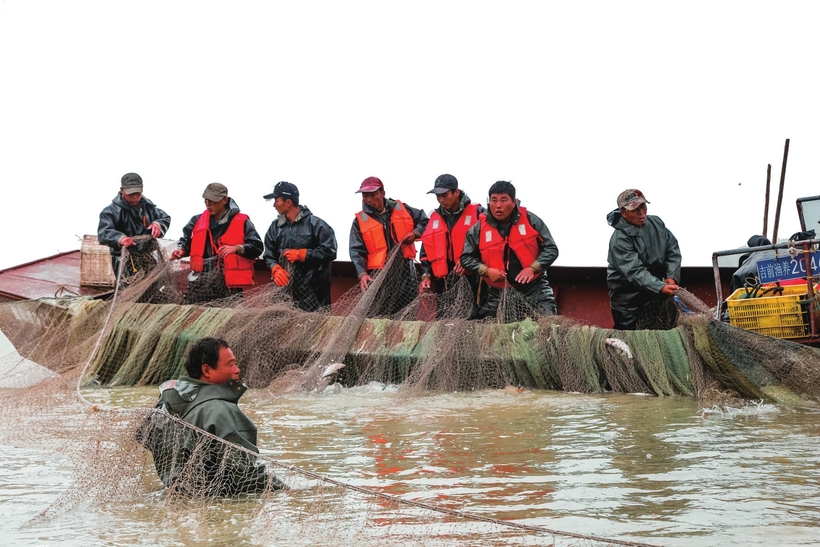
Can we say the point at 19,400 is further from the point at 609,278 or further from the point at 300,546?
the point at 609,278

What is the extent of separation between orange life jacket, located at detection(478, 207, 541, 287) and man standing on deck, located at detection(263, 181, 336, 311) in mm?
1777

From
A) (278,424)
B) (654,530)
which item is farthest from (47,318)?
(654,530)

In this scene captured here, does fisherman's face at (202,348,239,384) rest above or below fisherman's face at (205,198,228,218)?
below

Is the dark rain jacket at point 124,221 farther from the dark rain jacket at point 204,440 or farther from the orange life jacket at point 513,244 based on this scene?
the dark rain jacket at point 204,440

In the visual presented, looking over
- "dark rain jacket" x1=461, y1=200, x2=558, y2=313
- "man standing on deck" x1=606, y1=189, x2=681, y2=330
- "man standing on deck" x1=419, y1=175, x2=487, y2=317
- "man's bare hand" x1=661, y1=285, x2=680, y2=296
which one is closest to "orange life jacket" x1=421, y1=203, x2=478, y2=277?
"man standing on deck" x1=419, y1=175, x2=487, y2=317

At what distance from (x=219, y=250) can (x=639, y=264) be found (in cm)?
431

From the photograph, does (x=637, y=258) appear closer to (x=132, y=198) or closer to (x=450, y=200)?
(x=450, y=200)

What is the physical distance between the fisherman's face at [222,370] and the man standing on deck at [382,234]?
504cm

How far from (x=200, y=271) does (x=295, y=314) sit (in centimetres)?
173

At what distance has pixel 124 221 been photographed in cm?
1106

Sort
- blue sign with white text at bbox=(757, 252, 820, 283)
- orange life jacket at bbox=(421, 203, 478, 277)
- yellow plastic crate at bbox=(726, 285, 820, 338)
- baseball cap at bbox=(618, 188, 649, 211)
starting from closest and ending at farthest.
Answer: yellow plastic crate at bbox=(726, 285, 820, 338) → blue sign with white text at bbox=(757, 252, 820, 283) → baseball cap at bbox=(618, 188, 649, 211) → orange life jacket at bbox=(421, 203, 478, 277)

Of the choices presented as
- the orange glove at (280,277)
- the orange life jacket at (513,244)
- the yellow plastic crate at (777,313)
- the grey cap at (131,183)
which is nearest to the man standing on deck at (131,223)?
the grey cap at (131,183)

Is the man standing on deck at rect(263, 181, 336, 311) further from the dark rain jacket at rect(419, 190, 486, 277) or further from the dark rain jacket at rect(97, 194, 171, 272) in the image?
the dark rain jacket at rect(97, 194, 171, 272)

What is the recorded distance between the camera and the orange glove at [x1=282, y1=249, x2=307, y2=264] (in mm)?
10461
